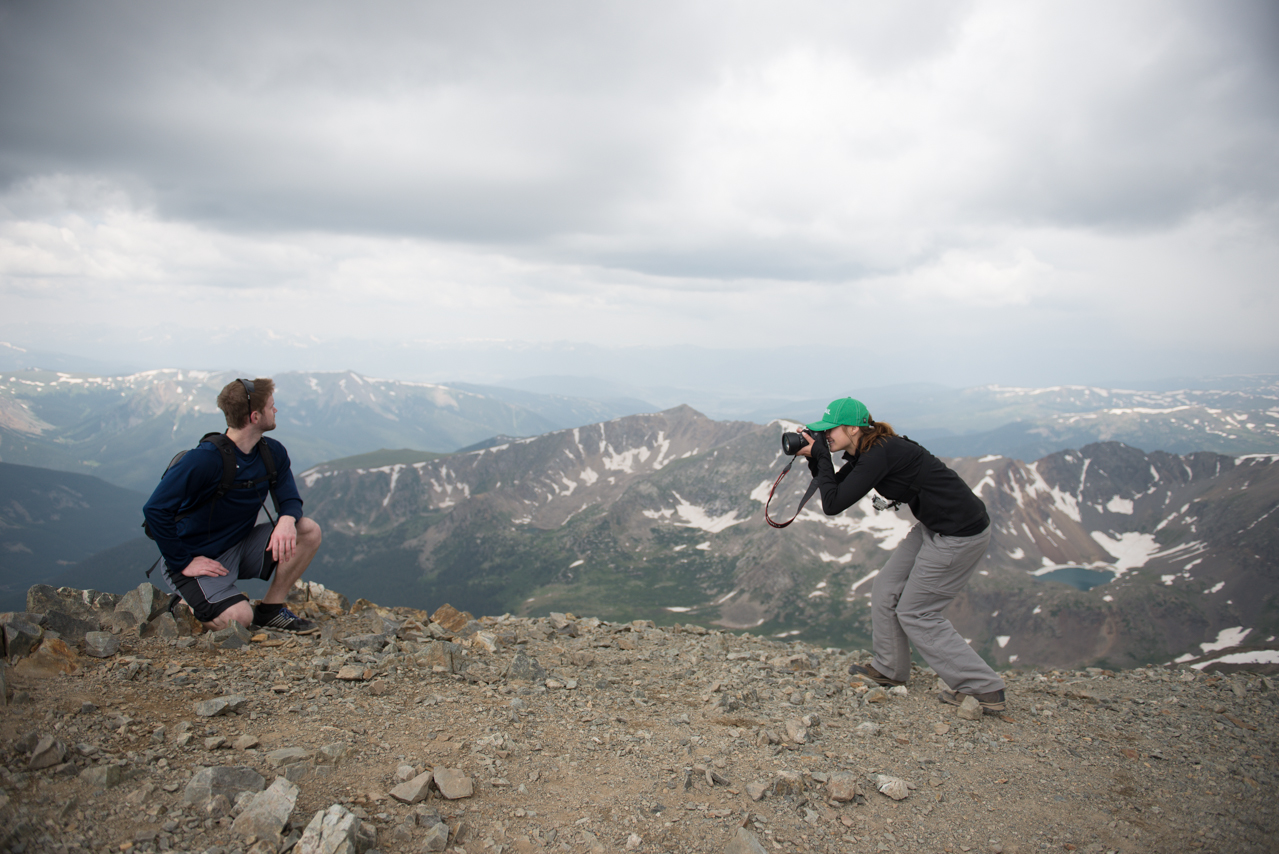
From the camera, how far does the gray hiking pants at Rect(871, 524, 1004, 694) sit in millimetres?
8312

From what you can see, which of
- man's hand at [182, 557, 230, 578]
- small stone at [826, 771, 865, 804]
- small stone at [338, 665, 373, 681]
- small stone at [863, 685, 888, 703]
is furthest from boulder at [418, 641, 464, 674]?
small stone at [863, 685, 888, 703]

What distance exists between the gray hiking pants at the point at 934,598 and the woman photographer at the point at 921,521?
14 mm

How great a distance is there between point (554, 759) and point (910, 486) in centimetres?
578

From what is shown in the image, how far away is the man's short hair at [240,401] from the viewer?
766cm

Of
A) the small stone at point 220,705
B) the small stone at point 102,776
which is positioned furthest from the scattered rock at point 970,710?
the small stone at point 102,776

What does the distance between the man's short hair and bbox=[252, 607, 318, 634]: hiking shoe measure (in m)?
3.48

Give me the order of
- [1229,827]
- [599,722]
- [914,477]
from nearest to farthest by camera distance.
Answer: [1229,827] < [599,722] < [914,477]

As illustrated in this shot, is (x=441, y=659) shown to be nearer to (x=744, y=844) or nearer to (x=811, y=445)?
(x=744, y=844)

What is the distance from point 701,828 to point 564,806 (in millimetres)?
1274

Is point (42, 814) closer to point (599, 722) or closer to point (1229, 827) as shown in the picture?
point (599, 722)

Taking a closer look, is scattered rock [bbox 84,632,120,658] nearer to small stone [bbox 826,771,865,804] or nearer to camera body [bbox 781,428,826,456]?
small stone [bbox 826,771,865,804]

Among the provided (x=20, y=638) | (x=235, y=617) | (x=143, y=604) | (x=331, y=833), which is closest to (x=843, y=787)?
(x=331, y=833)

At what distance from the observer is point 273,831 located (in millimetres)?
4285

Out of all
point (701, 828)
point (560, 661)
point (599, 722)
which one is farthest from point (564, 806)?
point (560, 661)
